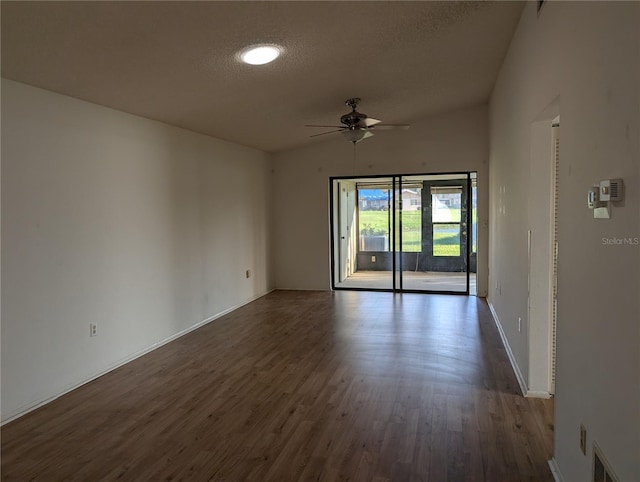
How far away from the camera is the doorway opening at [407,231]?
754 centimetres

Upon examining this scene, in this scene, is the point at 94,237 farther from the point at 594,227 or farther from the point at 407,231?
the point at 407,231

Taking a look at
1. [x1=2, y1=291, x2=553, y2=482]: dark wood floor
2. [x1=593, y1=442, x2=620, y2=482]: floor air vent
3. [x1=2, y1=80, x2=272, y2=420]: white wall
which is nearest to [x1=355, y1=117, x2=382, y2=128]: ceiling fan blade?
[x1=2, y1=80, x2=272, y2=420]: white wall

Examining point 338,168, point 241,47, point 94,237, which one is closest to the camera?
point 241,47

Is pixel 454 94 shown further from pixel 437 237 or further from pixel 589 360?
pixel 589 360

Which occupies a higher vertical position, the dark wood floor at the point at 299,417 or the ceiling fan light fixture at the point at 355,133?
the ceiling fan light fixture at the point at 355,133

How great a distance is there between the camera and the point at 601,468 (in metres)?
1.71

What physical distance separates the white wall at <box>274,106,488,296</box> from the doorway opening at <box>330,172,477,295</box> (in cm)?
21

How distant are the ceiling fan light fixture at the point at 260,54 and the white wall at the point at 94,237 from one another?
150 centimetres

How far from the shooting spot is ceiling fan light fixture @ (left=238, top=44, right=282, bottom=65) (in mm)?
3268

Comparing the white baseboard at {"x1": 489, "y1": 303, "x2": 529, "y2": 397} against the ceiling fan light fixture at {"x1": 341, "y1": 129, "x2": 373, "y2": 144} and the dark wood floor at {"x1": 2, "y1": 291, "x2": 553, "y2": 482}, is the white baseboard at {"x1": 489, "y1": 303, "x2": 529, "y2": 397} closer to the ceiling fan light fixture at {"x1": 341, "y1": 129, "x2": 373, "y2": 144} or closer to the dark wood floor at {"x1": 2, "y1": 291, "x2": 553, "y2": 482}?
the dark wood floor at {"x1": 2, "y1": 291, "x2": 553, "y2": 482}

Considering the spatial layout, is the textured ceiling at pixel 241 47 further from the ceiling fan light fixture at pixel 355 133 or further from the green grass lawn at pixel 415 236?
the green grass lawn at pixel 415 236

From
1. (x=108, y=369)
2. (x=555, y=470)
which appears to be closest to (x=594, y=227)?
(x=555, y=470)

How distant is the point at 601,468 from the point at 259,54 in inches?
128

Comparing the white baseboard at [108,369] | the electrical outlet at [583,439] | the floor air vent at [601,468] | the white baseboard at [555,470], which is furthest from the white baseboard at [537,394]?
the white baseboard at [108,369]
